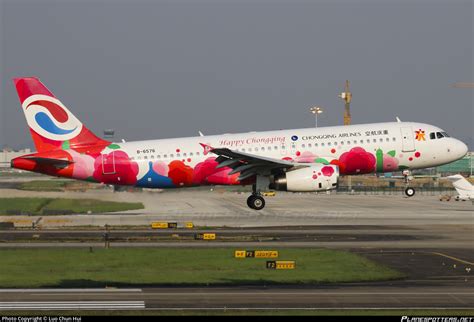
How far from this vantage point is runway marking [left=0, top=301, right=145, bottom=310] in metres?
24.0

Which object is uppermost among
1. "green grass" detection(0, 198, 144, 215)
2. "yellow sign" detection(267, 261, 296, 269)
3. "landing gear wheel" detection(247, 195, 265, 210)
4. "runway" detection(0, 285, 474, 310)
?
"landing gear wheel" detection(247, 195, 265, 210)

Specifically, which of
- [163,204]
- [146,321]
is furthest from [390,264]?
[163,204]

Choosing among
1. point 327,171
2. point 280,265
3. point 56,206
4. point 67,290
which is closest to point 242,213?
point 327,171

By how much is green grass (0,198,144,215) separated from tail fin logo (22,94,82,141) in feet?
41.0

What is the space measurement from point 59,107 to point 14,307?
3000 centimetres

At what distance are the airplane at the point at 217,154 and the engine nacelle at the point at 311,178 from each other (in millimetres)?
68

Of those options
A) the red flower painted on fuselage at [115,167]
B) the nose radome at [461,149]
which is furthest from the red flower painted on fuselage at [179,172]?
the nose radome at [461,149]

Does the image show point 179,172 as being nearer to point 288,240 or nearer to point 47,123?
point 47,123

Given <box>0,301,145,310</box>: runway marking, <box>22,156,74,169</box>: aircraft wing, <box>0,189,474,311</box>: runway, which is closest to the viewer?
<box>0,301,145,310</box>: runway marking

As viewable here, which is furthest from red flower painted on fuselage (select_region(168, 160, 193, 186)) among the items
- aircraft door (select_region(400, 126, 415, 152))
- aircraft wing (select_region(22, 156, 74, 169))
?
aircraft door (select_region(400, 126, 415, 152))

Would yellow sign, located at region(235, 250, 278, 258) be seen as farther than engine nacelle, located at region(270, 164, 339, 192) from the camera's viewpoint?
No

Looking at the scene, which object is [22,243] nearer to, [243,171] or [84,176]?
[84,176]

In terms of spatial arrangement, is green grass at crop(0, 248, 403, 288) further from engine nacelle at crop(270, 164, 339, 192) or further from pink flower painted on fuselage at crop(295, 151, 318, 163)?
pink flower painted on fuselage at crop(295, 151, 318, 163)

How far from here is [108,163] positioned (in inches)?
2028
